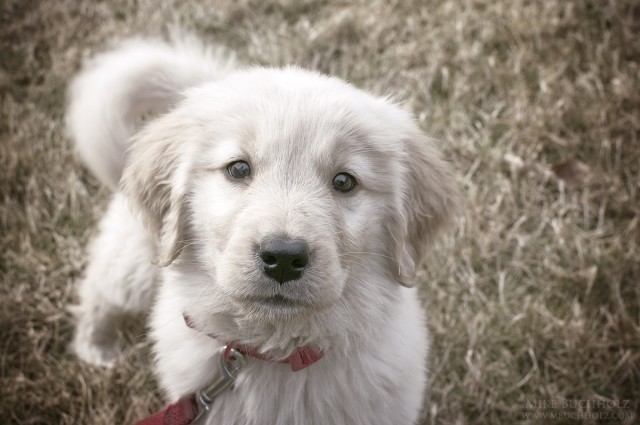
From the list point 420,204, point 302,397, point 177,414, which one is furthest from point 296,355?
point 420,204

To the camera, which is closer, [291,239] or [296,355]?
[291,239]

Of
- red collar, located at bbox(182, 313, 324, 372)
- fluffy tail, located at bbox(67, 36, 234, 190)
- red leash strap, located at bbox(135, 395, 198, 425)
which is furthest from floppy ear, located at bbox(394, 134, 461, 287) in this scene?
fluffy tail, located at bbox(67, 36, 234, 190)

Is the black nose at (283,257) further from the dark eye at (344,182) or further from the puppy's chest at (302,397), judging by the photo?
the puppy's chest at (302,397)

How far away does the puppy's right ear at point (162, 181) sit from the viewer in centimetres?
204

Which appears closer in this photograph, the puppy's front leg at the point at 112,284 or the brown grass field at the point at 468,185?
the puppy's front leg at the point at 112,284

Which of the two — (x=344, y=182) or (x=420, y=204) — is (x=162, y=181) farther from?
(x=420, y=204)

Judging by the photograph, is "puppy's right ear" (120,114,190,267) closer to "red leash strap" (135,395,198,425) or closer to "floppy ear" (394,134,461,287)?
"red leash strap" (135,395,198,425)

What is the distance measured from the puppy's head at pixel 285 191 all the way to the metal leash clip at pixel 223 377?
0.17m

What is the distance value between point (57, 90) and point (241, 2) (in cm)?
135

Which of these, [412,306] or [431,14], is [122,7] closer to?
[431,14]

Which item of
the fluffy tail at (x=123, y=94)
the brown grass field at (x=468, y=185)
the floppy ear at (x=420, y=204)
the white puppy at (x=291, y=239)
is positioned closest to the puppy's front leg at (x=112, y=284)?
the brown grass field at (x=468, y=185)

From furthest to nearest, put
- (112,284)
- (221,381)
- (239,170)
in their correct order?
(112,284), (221,381), (239,170)

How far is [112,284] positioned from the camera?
2672mm

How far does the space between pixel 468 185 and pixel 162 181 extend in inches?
72.9
